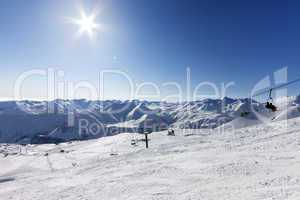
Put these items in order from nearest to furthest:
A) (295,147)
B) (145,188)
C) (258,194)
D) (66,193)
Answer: (258,194) < (145,188) < (66,193) < (295,147)

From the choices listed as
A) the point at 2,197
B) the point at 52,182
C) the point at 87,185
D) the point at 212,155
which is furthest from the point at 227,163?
the point at 2,197

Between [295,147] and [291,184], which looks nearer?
[291,184]

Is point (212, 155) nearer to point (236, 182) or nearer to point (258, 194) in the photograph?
point (236, 182)

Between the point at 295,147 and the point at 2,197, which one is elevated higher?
the point at 295,147

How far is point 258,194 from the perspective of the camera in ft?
41.7

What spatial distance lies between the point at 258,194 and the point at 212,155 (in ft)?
40.5

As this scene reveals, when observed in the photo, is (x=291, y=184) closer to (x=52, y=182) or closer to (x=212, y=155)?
(x=212, y=155)

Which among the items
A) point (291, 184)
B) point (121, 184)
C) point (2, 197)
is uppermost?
point (291, 184)

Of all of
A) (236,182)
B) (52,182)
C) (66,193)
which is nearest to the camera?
(236,182)

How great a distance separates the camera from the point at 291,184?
Answer: 13461mm

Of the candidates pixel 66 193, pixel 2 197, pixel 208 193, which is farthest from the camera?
pixel 2 197

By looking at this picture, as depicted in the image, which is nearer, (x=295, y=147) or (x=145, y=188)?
(x=145, y=188)

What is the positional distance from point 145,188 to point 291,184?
7.66 metres

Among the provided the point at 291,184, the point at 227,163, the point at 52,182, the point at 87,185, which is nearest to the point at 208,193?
the point at 291,184
